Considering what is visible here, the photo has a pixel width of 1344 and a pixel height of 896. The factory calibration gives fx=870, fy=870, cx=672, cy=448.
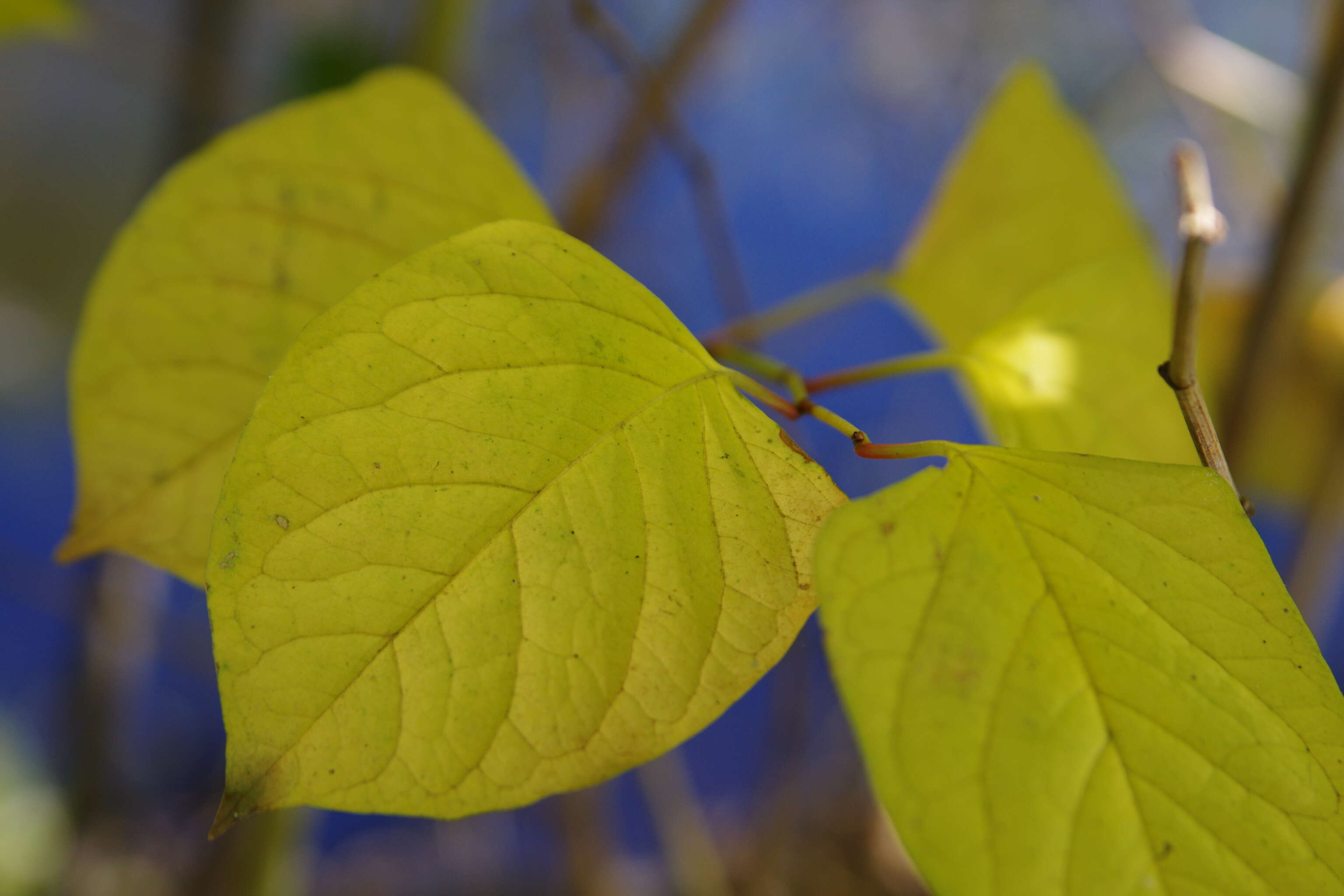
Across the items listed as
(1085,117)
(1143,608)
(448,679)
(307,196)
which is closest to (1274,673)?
(1143,608)

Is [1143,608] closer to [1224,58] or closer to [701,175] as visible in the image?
[701,175]

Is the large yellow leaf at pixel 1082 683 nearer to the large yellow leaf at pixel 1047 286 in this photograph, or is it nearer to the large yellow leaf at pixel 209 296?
the large yellow leaf at pixel 1047 286

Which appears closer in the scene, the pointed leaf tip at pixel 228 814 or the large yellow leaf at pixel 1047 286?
the pointed leaf tip at pixel 228 814

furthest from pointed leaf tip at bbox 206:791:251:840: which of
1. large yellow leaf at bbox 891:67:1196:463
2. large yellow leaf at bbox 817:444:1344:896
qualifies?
large yellow leaf at bbox 891:67:1196:463

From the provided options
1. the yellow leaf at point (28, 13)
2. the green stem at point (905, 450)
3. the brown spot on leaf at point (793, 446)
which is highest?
the green stem at point (905, 450)

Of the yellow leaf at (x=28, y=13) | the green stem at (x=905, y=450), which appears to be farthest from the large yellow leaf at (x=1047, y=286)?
the yellow leaf at (x=28, y=13)

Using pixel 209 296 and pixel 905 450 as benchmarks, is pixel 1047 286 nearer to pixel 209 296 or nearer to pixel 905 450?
pixel 905 450

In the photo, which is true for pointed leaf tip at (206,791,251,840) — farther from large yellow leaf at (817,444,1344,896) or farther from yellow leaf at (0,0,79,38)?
yellow leaf at (0,0,79,38)
